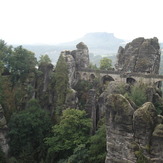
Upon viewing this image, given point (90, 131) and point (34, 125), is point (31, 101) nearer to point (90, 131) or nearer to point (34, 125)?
point (34, 125)

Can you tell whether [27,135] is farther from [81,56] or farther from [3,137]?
[81,56]

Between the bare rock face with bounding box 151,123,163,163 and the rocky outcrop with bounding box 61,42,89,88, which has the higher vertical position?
the rocky outcrop with bounding box 61,42,89,88

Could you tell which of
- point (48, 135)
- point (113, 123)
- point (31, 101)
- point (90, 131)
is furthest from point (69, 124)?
point (113, 123)

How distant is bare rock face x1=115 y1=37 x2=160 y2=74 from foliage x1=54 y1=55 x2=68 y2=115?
12.2m

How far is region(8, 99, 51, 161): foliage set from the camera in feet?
119

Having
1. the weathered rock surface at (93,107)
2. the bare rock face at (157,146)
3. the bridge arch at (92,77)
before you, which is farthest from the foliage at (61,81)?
the bare rock face at (157,146)

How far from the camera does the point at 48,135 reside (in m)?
38.0

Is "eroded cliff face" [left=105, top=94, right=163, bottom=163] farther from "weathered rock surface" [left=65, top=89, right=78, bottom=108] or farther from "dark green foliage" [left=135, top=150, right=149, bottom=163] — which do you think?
"weathered rock surface" [left=65, top=89, right=78, bottom=108]

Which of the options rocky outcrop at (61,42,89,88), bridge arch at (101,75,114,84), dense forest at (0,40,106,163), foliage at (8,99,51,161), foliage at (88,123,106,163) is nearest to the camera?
foliage at (88,123,106,163)

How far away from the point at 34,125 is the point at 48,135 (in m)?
2.94

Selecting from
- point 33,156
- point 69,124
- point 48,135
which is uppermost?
point 69,124

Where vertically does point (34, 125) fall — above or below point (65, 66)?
below

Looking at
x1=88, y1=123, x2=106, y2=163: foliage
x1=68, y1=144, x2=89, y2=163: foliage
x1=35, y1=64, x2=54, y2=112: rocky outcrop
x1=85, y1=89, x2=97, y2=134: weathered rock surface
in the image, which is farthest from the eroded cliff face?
x1=35, y1=64, x2=54, y2=112: rocky outcrop

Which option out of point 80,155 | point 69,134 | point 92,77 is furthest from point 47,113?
point 92,77
